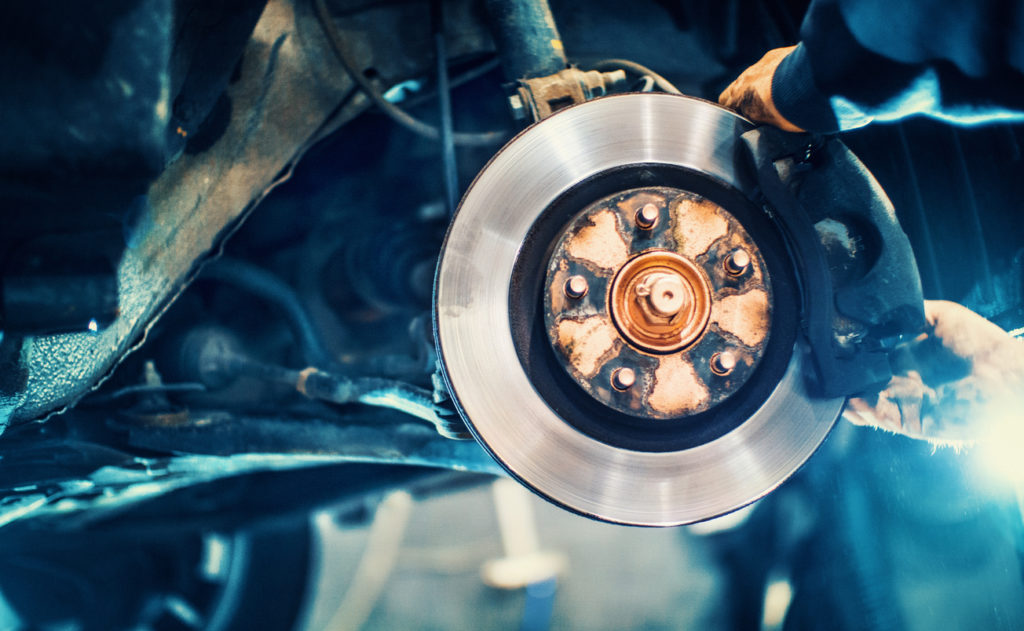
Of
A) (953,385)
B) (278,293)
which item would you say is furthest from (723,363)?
(278,293)

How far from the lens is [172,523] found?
3.30 ft

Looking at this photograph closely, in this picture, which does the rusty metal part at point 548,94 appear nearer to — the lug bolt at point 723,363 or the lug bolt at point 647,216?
the lug bolt at point 647,216

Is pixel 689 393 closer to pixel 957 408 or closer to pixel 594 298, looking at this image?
pixel 594 298

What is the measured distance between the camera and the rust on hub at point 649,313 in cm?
63

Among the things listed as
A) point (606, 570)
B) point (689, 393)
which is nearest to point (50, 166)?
point (689, 393)

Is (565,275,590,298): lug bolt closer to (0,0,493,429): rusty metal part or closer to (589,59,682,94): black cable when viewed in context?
(589,59,682,94): black cable

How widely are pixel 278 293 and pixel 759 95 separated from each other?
2.42 feet

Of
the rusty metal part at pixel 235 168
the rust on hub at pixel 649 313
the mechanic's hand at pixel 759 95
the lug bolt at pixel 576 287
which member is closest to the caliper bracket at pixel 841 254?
the mechanic's hand at pixel 759 95

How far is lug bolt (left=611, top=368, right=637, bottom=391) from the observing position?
2.05ft

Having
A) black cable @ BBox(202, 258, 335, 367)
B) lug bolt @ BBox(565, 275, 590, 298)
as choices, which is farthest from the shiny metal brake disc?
black cable @ BBox(202, 258, 335, 367)

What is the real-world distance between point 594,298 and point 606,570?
1.16m

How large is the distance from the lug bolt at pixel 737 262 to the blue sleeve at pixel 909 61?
152mm

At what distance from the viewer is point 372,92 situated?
2.57 feet

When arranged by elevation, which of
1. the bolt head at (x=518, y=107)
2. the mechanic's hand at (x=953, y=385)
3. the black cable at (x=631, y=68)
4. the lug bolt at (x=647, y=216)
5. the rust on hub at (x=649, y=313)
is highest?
the black cable at (x=631, y=68)
